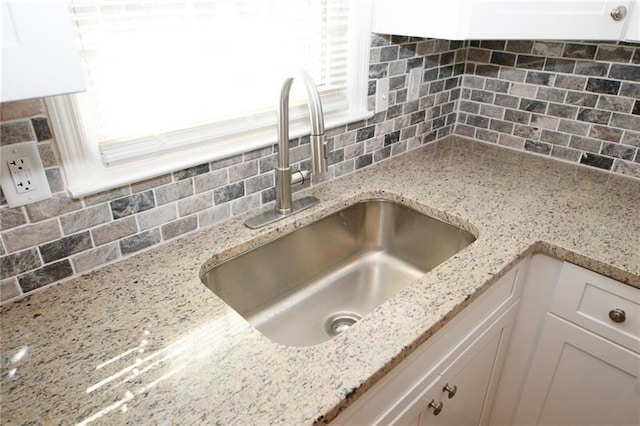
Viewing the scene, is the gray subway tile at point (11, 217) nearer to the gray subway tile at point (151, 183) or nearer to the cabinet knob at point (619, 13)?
the gray subway tile at point (151, 183)

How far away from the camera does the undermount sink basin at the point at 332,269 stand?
1124 millimetres

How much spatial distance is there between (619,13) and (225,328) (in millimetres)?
1250

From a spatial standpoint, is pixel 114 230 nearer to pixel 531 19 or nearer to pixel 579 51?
pixel 531 19

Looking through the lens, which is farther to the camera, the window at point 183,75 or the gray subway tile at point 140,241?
the gray subway tile at point 140,241

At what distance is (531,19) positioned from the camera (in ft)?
3.71

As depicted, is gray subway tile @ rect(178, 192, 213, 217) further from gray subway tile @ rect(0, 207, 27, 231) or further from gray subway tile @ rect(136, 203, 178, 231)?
gray subway tile @ rect(0, 207, 27, 231)

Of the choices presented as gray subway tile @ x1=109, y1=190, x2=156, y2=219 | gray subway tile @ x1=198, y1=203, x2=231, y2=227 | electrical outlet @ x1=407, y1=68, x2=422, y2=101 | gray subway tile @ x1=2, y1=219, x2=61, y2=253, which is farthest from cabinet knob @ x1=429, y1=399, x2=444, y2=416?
electrical outlet @ x1=407, y1=68, x2=422, y2=101

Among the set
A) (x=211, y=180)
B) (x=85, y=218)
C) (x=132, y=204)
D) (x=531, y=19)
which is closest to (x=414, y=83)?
(x=531, y=19)

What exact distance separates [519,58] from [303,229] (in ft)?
3.57

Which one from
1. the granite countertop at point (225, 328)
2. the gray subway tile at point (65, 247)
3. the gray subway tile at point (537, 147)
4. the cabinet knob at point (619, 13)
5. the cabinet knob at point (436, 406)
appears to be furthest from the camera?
the gray subway tile at point (537, 147)

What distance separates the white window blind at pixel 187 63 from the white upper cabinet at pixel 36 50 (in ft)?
1.13

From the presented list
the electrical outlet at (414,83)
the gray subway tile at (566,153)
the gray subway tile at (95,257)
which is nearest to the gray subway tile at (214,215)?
the gray subway tile at (95,257)

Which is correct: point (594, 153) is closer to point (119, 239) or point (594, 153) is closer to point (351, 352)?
point (351, 352)

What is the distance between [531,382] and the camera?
1284 millimetres
